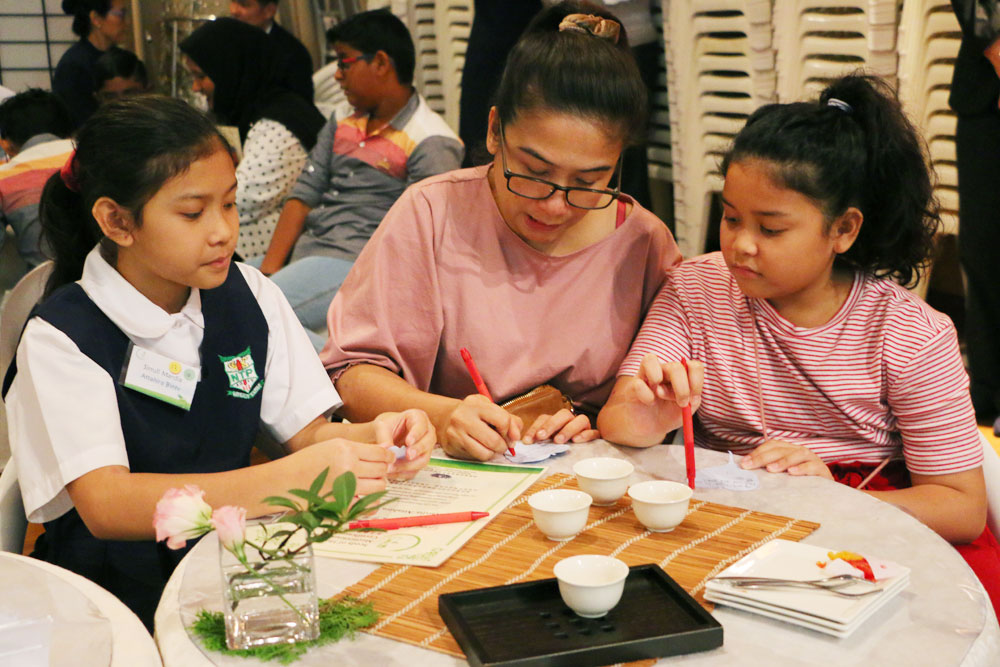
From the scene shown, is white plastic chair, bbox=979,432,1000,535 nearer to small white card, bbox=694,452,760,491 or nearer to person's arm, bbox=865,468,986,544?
person's arm, bbox=865,468,986,544

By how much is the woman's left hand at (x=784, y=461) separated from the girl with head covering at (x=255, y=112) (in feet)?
9.78

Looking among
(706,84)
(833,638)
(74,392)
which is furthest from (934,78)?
(74,392)

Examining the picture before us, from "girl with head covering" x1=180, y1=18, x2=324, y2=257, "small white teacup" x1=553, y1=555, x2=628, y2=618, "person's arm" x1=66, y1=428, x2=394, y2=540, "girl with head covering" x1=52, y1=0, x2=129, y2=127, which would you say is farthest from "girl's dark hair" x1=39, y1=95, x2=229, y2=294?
"girl with head covering" x1=52, y1=0, x2=129, y2=127

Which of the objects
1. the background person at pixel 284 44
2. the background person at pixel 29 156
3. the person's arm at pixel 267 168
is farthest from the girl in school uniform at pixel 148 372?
the background person at pixel 284 44

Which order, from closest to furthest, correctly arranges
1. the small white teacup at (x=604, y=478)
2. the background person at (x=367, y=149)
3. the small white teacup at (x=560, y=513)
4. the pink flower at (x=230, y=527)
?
the pink flower at (x=230, y=527) < the small white teacup at (x=560, y=513) < the small white teacup at (x=604, y=478) < the background person at (x=367, y=149)

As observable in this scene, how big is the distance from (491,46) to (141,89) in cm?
332

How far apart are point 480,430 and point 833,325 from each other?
2.11ft

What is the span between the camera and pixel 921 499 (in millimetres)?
1551

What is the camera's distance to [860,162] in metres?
1.68

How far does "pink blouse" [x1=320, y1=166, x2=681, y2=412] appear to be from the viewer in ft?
6.01

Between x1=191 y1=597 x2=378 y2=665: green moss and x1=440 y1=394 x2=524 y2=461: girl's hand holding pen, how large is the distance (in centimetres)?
44

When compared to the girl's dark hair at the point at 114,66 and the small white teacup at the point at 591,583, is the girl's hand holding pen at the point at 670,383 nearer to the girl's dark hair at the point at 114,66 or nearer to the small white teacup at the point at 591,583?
the small white teacup at the point at 591,583

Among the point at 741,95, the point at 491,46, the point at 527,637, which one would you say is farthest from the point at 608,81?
the point at 741,95

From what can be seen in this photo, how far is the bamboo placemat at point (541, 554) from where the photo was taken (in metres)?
1.04
